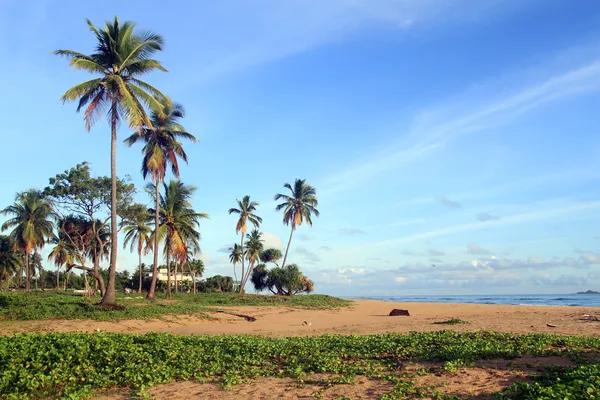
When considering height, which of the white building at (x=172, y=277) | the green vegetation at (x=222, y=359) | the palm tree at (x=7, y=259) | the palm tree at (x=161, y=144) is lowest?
the green vegetation at (x=222, y=359)

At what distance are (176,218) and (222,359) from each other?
27.8 metres

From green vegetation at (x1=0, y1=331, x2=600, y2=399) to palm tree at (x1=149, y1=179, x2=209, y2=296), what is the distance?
2448 centimetres

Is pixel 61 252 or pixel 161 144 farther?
pixel 61 252

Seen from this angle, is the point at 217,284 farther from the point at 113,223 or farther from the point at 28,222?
the point at 113,223

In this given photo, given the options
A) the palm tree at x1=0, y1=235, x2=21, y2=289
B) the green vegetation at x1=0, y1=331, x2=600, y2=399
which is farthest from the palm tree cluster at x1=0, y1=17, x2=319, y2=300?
the green vegetation at x1=0, y1=331, x2=600, y2=399

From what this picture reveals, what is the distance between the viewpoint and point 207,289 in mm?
66000

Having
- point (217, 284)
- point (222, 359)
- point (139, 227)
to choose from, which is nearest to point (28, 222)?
point (139, 227)

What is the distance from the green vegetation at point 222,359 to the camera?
282 inches

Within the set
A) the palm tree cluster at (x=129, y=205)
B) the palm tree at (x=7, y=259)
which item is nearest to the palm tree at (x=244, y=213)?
the palm tree cluster at (x=129, y=205)

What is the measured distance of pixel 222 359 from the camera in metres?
8.77

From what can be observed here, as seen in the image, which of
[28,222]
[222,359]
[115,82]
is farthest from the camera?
[28,222]

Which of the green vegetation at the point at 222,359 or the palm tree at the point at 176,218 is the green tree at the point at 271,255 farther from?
the green vegetation at the point at 222,359

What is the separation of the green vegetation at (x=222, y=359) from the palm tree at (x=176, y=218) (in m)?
24.5

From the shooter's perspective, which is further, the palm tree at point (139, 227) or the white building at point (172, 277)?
the white building at point (172, 277)
